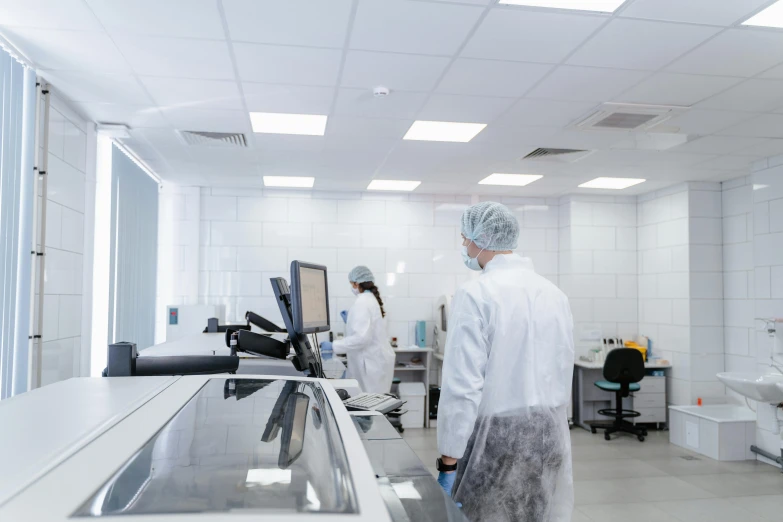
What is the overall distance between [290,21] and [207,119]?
1.59m

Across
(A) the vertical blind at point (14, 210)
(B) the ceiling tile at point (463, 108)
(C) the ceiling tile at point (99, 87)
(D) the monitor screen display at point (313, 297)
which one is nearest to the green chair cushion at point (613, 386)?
(B) the ceiling tile at point (463, 108)

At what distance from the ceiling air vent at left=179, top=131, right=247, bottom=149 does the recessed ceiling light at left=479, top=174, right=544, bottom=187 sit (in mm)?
2418

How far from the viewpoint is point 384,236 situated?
21.2 ft

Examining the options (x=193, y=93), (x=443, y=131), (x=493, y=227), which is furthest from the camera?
(x=443, y=131)

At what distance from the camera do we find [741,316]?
550 centimetres

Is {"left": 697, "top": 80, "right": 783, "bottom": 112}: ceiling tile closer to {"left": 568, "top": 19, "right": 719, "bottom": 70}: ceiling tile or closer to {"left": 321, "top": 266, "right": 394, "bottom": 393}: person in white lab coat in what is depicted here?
{"left": 568, "top": 19, "right": 719, "bottom": 70}: ceiling tile

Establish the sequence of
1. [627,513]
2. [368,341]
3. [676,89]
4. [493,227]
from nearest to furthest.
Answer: [493,227], [676,89], [627,513], [368,341]

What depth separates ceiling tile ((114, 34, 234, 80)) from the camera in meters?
2.68

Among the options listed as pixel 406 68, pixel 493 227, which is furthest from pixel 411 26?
pixel 493 227

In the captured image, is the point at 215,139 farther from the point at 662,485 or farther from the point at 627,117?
the point at 662,485

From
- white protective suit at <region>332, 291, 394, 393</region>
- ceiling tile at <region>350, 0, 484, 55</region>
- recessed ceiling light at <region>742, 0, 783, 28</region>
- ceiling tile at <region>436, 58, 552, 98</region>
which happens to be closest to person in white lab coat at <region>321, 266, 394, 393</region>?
white protective suit at <region>332, 291, 394, 393</region>

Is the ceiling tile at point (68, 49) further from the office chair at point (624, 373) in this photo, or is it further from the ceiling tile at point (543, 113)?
the office chair at point (624, 373)

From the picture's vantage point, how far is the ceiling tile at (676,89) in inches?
121

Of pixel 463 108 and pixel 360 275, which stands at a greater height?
pixel 463 108
